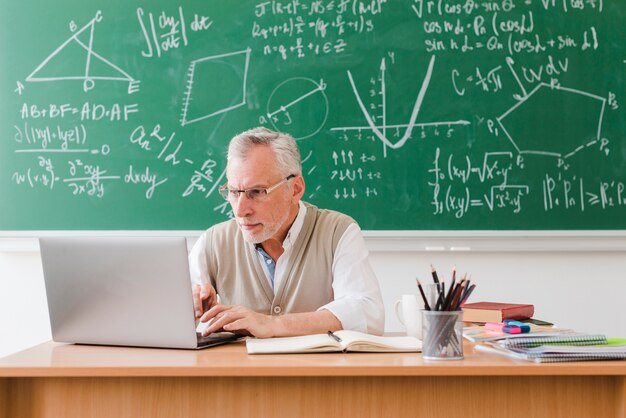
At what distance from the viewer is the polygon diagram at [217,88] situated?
3.23 meters

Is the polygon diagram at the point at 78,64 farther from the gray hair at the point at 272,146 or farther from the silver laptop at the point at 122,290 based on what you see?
the silver laptop at the point at 122,290

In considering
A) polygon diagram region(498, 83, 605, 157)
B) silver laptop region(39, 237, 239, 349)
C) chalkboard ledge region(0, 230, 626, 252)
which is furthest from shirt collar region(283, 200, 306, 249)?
polygon diagram region(498, 83, 605, 157)

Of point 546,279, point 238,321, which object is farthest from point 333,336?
point 546,279

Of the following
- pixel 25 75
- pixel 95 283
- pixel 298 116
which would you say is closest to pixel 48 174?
pixel 25 75

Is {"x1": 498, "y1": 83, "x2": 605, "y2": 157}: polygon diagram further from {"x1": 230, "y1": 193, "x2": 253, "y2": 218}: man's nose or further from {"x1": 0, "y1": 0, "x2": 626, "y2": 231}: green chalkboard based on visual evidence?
{"x1": 230, "y1": 193, "x2": 253, "y2": 218}: man's nose

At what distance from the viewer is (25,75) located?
3.28m

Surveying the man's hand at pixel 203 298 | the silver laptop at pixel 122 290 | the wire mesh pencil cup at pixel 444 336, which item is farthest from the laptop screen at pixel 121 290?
the wire mesh pencil cup at pixel 444 336

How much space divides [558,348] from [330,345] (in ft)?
1.51

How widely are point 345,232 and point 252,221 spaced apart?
0.98ft

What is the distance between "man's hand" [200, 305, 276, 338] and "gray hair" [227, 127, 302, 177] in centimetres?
58

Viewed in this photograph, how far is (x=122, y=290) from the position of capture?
1642 mm

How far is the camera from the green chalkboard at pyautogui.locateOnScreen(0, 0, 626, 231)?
125 inches

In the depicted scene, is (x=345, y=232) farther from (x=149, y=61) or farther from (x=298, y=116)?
(x=149, y=61)

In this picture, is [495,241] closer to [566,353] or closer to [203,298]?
[203,298]
